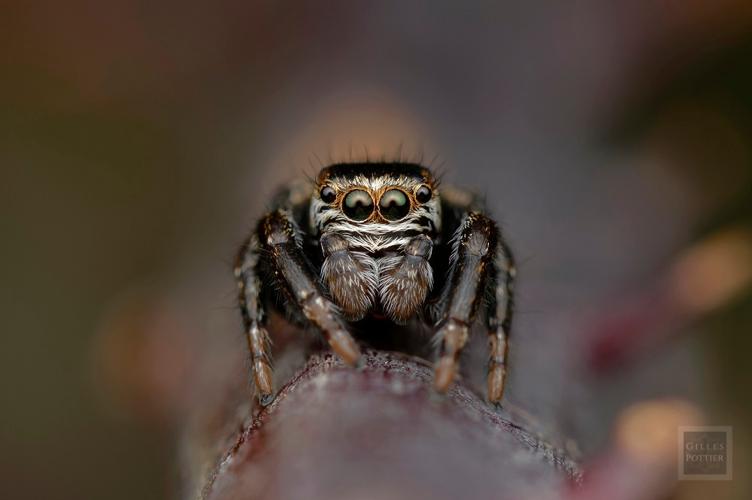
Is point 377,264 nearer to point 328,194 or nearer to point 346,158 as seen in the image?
point 328,194

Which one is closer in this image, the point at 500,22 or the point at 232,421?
the point at 232,421

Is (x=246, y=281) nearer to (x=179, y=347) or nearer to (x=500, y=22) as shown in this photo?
(x=179, y=347)

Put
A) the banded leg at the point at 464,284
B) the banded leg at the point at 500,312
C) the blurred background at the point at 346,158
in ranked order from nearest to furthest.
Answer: the banded leg at the point at 464,284
the banded leg at the point at 500,312
the blurred background at the point at 346,158

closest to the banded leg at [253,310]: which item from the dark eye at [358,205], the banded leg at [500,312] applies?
the dark eye at [358,205]

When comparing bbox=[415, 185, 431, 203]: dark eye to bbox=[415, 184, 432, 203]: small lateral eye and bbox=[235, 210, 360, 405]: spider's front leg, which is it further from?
bbox=[235, 210, 360, 405]: spider's front leg

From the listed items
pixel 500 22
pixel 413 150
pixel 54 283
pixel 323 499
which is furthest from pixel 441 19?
pixel 323 499

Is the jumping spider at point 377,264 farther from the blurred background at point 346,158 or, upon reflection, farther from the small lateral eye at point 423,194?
the blurred background at point 346,158
